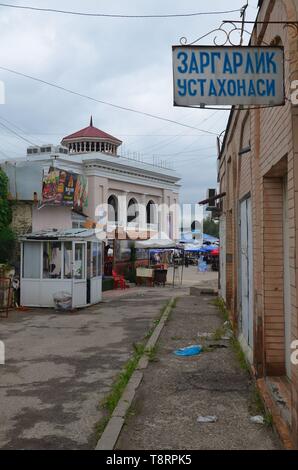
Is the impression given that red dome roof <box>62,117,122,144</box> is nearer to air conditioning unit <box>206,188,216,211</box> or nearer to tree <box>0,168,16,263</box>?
tree <box>0,168,16,263</box>

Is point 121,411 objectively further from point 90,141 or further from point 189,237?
point 189,237

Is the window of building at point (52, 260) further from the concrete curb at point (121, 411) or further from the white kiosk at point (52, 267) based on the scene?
the concrete curb at point (121, 411)

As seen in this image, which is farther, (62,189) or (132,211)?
(132,211)

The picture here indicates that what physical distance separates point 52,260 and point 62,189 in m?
4.84

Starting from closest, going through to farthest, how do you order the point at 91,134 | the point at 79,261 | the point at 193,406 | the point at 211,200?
the point at 193,406
the point at 211,200
the point at 79,261
the point at 91,134

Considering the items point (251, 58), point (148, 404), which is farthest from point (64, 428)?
point (251, 58)

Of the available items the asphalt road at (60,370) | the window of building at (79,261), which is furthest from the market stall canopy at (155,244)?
the asphalt road at (60,370)

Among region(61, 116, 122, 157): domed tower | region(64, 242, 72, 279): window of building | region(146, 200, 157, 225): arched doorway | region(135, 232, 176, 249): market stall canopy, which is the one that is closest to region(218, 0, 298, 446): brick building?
region(64, 242, 72, 279): window of building

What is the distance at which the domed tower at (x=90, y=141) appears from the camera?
4125cm

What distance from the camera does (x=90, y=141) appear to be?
41.4 meters

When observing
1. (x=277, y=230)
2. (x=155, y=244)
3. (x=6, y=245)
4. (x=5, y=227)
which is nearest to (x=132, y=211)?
(x=155, y=244)

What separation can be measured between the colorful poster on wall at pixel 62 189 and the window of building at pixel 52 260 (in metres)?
3.51

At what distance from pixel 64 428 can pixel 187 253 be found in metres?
46.9
